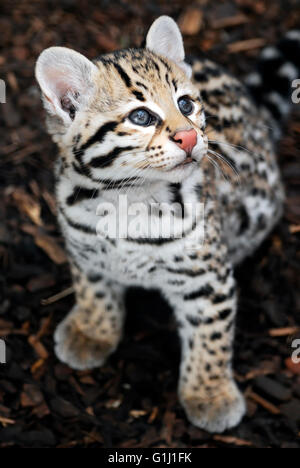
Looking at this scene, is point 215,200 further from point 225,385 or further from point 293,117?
point 293,117

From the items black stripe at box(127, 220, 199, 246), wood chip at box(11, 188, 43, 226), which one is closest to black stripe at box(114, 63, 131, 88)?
black stripe at box(127, 220, 199, 246)

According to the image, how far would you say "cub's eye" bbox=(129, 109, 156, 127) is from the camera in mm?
2643

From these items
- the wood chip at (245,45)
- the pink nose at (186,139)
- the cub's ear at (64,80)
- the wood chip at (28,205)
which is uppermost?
the wood chip at (245,45)

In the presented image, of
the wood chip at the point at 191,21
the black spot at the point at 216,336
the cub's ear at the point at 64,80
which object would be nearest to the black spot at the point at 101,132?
the cub's ear at the point at 64,80

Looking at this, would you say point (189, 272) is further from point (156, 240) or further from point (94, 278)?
point (94, 278)

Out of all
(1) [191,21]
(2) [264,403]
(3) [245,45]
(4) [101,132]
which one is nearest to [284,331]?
(2) [264,403]

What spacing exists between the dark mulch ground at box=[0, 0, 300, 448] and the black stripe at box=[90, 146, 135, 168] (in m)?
1.57

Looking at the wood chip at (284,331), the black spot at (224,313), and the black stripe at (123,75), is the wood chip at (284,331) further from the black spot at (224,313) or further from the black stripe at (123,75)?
the black stripe at (123,75)

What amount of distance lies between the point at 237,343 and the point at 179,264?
1.12 m

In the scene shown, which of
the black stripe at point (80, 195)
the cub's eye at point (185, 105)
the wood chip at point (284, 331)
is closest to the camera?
the cub's eye at point (185, 105)

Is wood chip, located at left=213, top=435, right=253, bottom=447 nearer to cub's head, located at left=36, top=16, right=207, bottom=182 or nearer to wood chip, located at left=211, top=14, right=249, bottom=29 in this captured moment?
cub's head, located at left=36, top=16, right=207, bottom=182

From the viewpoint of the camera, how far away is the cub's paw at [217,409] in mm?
3422

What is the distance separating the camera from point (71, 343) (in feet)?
12.2

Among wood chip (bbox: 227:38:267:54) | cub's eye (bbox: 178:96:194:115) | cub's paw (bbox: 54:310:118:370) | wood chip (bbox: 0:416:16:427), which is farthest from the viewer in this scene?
wood chip (bbox: 227:38:267:54)
